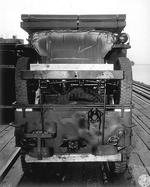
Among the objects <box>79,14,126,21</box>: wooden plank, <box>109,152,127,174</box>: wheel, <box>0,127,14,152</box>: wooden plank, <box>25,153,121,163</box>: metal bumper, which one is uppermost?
<box>79,14,126,21</box>: wooden plank

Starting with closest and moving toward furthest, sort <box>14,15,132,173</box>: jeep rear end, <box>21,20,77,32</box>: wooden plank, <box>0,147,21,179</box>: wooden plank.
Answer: <box>14,15,132,173</box>: jeep rear end < <box>0,147,21,179</box>: wooden plank < <box>21,20,77,32</box>: wooden plank

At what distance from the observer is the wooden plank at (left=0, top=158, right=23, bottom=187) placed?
4.68 meters

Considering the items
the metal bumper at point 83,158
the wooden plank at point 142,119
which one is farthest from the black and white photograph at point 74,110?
the wooden plank at point 142,119

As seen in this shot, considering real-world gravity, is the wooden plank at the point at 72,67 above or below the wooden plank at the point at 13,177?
above

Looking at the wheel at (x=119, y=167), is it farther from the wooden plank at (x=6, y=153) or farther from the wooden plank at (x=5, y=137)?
the wooden plank at (x=5, y=137)

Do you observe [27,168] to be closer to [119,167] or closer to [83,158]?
[83,158]

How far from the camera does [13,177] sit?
4.95 m

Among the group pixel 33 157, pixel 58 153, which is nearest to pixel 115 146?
pixel 58 153

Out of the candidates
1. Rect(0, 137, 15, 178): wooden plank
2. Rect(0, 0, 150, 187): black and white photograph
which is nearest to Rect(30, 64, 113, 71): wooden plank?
Rect(0, 0, 150, 187): black and white photograph

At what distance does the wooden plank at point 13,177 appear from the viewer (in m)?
4.68

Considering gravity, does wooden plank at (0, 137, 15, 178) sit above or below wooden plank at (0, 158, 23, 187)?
above

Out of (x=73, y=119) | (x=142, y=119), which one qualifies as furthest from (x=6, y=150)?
(x=142, y=119)

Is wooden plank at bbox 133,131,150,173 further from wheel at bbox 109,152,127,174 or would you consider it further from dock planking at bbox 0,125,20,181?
dock planking at bbox 0,125,20,181

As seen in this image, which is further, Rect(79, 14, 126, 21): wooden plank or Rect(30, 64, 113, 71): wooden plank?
Rect(79, 14, 126, 21): wooden plank
